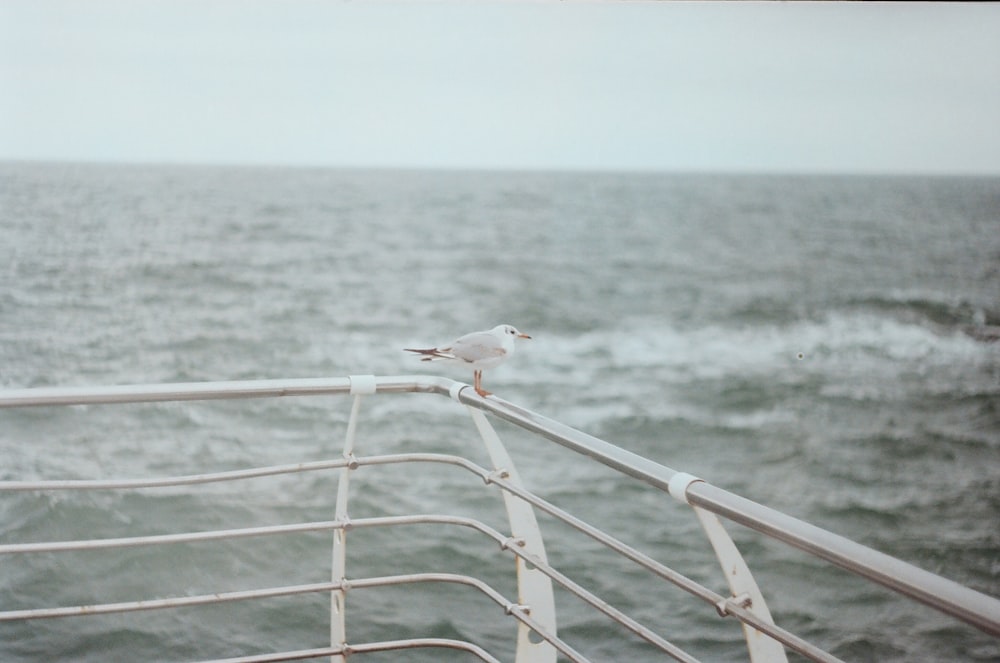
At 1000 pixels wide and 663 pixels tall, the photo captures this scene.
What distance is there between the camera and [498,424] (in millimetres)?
9141

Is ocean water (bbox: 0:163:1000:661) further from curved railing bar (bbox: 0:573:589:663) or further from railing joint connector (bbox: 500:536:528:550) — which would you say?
railing joint connector (bbox: 500:536:528:550)

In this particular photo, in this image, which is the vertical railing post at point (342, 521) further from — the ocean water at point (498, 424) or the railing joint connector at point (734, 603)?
the ocean water at point (498, 424)

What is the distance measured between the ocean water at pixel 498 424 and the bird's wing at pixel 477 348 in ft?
9.02

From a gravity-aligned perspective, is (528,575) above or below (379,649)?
above

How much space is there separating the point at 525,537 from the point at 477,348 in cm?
37

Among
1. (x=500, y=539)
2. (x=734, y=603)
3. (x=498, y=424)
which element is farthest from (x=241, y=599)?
(x=498, y=424)

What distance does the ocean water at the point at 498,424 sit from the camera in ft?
18.1

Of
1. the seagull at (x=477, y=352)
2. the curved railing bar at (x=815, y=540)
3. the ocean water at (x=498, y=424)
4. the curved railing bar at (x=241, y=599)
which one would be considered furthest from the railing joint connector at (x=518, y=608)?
the ocean water at (x=498, y=424)

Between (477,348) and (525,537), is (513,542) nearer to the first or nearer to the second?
(525,537)

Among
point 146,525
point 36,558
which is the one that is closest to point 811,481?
point 146,525

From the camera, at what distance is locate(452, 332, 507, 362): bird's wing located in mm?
1570

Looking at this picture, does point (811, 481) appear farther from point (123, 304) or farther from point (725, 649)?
point (123, 304)

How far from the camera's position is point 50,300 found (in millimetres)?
15695

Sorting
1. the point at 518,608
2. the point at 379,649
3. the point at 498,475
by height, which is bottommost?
the point at 379,649
